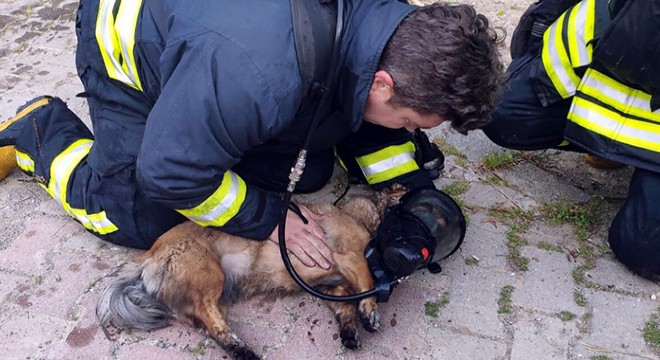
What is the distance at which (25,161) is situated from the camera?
3.71 meters

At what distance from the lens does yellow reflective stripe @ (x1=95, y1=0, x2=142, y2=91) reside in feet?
9.39

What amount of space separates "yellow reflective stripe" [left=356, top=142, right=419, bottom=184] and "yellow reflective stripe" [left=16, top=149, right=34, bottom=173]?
1857 mm

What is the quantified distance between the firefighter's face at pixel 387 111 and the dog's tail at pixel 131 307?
1.28 metres

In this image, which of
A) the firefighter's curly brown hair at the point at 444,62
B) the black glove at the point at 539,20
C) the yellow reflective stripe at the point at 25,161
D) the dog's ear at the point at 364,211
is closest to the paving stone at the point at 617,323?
the dog's ear at the point at 364,211

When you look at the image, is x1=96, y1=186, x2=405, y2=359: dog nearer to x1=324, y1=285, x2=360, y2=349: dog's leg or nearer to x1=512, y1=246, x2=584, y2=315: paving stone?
x1=324, y1=285, x2=360, y2=349: dog's leg

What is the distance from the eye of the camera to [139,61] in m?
2.85

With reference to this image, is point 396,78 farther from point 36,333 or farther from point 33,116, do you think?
point 33,116

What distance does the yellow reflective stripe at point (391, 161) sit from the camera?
353 cm

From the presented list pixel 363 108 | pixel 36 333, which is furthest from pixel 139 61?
pixel 36 333

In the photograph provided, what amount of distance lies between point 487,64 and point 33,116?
8.51ft

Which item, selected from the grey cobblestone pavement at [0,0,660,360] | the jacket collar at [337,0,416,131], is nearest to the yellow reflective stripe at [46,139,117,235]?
the grey cobblestone pavement at [0,0,660,360]

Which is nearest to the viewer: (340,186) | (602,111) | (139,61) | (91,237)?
(139,61)

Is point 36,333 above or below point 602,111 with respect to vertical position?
below

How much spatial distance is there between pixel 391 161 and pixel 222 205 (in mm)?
1087
